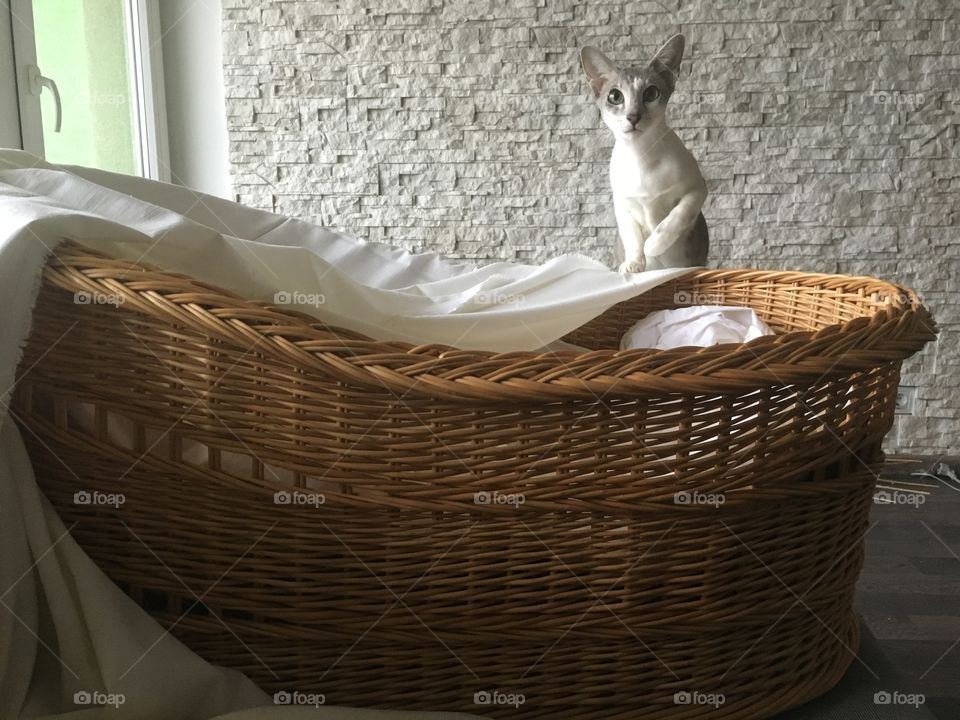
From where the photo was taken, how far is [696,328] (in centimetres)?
120

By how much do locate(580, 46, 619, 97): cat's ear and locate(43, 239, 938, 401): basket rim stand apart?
1040mm

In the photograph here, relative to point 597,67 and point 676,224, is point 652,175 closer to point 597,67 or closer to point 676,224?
point 676,224

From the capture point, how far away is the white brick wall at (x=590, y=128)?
2301 millimetres

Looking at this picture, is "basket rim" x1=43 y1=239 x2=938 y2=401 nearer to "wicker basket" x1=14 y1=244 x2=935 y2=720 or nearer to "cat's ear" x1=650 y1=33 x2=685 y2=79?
"wicker basket" x1=14 y1=244 x2=935 y2=720

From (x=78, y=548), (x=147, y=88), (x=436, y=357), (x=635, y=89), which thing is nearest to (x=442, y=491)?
(x=436, y=357)

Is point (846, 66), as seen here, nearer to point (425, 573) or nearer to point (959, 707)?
point (959, 707)

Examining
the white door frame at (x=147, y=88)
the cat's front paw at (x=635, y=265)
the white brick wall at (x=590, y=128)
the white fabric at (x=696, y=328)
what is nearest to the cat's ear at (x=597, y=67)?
the cat's front paw at (x=635, y=265)

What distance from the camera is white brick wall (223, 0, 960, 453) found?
2.30m

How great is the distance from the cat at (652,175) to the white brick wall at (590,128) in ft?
2.54

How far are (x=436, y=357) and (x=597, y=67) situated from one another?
1.16 m

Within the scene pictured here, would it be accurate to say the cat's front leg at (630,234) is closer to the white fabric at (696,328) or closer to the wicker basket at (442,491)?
the white fabric at (696,328)

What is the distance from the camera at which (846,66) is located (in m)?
2.30

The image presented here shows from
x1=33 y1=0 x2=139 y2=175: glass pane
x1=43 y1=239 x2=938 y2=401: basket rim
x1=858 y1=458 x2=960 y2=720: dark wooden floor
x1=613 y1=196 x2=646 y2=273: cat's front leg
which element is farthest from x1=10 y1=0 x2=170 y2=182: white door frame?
x1=858 y1=458 x2=960 y2=720: dark wooden floor

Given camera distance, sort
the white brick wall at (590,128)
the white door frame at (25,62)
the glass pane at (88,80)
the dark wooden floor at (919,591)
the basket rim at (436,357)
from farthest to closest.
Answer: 1. the white brick wall at (590,128)
2. the glass pane at (88,80)
3. the white door frame at (25,62)
4. the dark wooden floor at (919,591)
5. the basket rim at (436,357)
